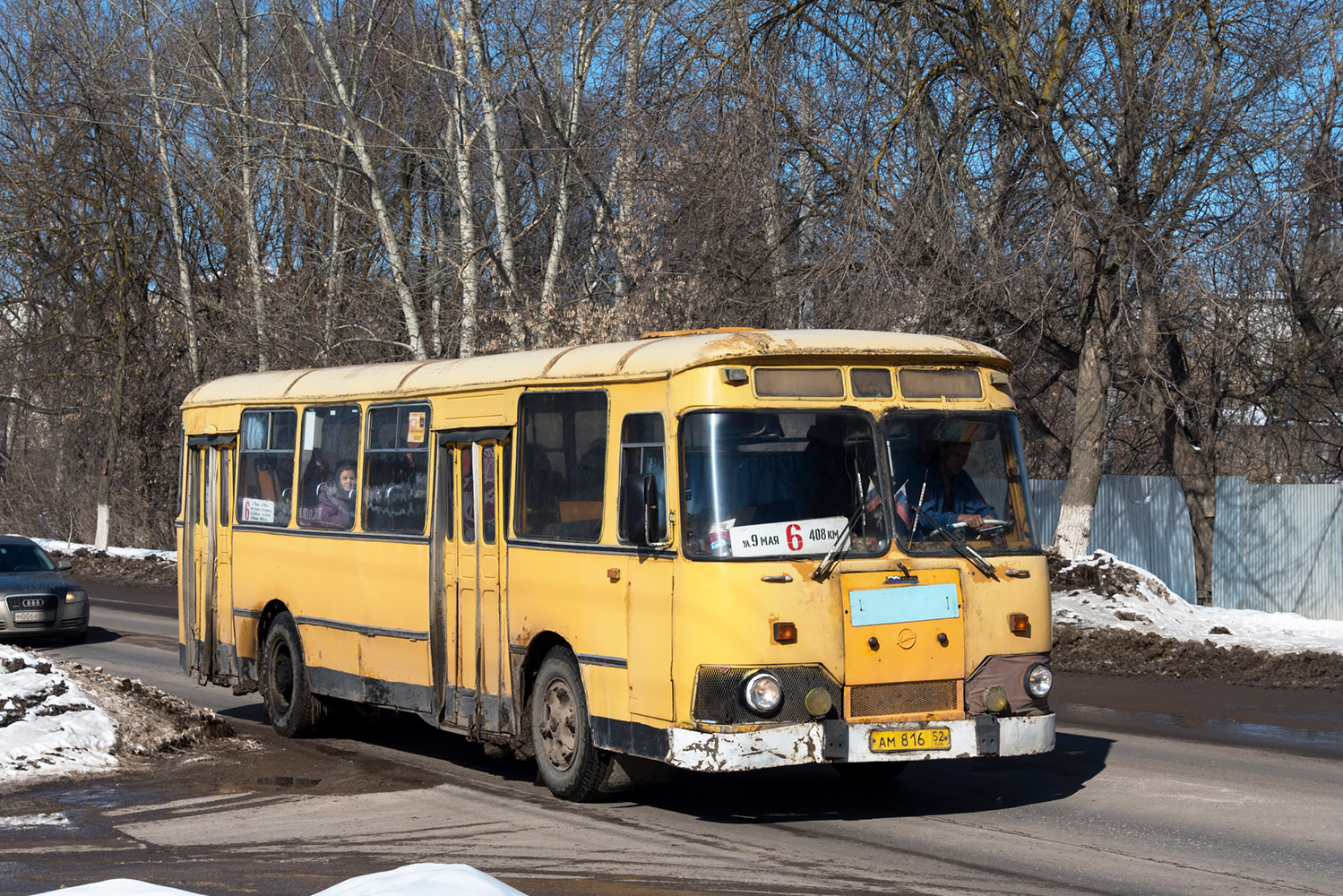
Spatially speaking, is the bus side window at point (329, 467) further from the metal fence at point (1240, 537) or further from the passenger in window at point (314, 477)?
the metal fence at point (1240, 537)

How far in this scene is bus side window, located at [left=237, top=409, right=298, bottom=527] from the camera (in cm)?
1333

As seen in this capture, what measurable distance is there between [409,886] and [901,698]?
3.73 metres

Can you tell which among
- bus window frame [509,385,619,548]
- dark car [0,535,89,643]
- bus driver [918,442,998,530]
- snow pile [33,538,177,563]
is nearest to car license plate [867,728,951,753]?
bus driver [918,442,998,530]

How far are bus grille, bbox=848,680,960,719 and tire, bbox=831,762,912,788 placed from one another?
5.04ft

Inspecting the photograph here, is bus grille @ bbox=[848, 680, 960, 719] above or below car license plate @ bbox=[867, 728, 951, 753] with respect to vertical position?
above

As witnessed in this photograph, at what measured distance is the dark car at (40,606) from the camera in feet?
68.1

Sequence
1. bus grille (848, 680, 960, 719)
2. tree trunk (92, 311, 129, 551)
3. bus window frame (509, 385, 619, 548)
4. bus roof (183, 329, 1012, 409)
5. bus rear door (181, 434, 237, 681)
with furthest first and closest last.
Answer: tree trunk (92, 311, 129, 551)
bus rear door (181, 434, 237, 681)
bus window frame (509, 385, 619, 548)
bus roof (183, 329, 1012, 409)
bus grille (848, 680, 960, 719)

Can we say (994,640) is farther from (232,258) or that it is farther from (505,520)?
(232,258)

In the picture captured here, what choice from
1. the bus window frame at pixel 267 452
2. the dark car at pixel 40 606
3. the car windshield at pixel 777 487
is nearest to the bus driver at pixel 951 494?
the car windshield at pixel 777 487

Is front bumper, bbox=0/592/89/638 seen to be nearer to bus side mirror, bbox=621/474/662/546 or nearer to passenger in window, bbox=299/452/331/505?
passenger in window, bbox=299/452/331/505

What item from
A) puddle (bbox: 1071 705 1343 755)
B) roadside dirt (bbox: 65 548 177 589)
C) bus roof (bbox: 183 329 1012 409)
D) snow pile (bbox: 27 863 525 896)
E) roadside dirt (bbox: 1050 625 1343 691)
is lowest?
puddle (bbox: 1071 705 1343 755)

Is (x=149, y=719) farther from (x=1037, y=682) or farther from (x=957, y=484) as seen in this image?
(x=1037, y=682)

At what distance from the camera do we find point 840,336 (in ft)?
30.3

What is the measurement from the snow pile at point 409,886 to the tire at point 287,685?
21.5 feet
